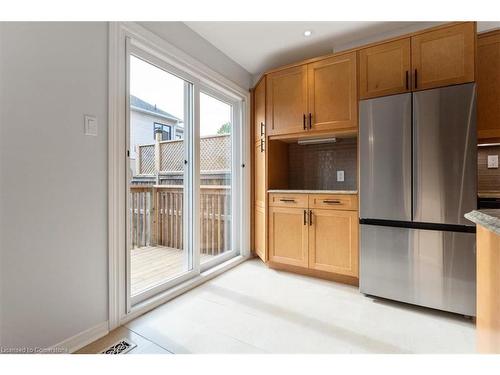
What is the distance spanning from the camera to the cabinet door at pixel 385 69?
2.09 m

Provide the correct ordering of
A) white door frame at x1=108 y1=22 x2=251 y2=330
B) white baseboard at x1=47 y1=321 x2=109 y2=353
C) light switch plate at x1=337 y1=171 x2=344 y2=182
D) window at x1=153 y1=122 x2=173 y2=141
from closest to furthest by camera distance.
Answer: white baseboard at x1=47 y1=321 x2=109 y2=353
white door frame at x1=108 y1=22 x2=251 y2=330
window at x1=153 y1=122 x2=173 y2=141
light switch plate at x1=337 y1=171 x2=344 y2=182

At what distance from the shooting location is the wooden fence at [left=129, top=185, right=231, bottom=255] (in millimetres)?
2141

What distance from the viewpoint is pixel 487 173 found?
2.38m

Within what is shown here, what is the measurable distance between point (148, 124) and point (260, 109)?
1.38m

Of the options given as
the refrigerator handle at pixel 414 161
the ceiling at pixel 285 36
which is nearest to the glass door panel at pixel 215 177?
the ceiling at pixel 285 36

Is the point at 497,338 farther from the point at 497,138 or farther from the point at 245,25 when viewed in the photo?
the point at 245,25

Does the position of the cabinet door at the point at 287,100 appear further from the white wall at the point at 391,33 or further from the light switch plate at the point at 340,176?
the light switch plate at the point at 340,176

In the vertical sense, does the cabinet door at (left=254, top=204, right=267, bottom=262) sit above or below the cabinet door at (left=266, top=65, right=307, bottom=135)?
below

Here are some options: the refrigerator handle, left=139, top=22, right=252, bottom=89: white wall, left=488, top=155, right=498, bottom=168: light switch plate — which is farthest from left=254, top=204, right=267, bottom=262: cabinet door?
left=488, top=155, right=498, bottom=168: light switch plate

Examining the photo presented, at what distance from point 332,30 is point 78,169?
2442 millimetres

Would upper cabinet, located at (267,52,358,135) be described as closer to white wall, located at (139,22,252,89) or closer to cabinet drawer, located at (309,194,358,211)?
white wall, located at (139,22,252,89)

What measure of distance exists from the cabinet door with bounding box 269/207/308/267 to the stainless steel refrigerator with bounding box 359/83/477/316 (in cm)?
59

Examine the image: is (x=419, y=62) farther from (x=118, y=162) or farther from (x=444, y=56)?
(x=118, y=162)

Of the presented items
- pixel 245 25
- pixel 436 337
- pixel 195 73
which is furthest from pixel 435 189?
pixel 195 73
